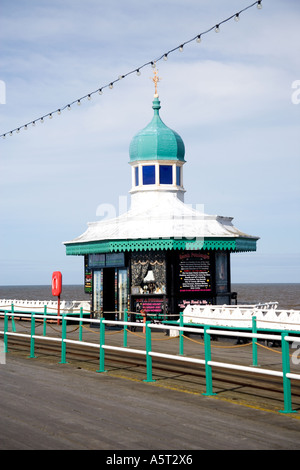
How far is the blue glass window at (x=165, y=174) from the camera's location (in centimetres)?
2766

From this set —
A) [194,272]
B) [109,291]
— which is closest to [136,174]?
[109,291]

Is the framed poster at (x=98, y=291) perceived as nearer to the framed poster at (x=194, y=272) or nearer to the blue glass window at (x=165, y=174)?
the framed poster at (x=194, y=272)

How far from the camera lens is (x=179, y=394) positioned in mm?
10906

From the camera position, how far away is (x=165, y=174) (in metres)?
27.8

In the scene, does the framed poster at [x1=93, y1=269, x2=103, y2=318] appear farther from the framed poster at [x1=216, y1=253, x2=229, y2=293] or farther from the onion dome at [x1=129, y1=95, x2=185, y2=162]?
the onion dome at [x1=129, y1=95, x2=185, y2=162]

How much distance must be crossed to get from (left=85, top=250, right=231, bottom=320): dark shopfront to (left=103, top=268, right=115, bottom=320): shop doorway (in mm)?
1108

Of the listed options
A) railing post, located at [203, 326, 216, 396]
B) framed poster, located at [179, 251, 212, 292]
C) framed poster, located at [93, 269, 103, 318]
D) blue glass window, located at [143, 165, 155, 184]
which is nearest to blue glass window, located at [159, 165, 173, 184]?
blue glass window, located at [143, 165, 155, 184]

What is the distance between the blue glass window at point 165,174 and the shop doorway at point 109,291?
4.56 m

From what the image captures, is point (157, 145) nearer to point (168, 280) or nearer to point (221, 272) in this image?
point (221, 272)

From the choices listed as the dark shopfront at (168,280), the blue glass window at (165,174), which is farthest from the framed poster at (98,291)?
the blue glass window at (165,174)
